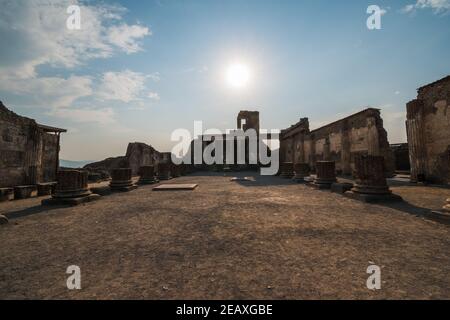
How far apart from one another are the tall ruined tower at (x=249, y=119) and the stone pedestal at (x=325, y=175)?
22.5m

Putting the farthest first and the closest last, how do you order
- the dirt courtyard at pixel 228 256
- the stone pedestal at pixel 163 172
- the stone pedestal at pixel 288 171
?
the stone pedestal at pixel 288 171
the stone pedestal at pixel 163 172
the dirt courtyard at pixel 228 256

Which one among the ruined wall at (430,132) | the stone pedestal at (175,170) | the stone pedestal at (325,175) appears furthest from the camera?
the stone pedestal at (175,170)

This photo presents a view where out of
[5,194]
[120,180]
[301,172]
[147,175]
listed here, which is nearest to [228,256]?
[120,180]

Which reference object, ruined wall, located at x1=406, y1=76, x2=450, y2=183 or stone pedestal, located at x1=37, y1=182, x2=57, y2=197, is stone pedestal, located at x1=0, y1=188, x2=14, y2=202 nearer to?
stone pedestal, located at x1=37, y1=182, x2=57, y2=197

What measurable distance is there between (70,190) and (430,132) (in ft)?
43.1

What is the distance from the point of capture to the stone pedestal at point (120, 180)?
26.0 feet

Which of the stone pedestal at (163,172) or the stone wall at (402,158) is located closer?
the stone pedestal at (163,172)

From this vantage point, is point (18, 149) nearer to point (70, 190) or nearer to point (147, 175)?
point (147, 175)

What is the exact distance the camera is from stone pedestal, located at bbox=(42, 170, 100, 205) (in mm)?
5215

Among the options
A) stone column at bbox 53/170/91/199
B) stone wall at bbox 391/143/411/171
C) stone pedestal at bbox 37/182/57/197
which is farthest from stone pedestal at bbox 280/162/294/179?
stone pedestal at bbox 37/182/57/197

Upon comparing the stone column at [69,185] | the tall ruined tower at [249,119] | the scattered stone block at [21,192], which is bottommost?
the scattered stone block at [21,192]

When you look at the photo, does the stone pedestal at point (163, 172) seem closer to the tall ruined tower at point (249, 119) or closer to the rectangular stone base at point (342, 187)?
the rectangular stone base at point (342, 187)

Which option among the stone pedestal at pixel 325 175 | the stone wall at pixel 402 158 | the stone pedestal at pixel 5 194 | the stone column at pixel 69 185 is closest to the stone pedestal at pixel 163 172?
the stone pedestal at pixel 5 194

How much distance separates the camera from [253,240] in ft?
8.50
